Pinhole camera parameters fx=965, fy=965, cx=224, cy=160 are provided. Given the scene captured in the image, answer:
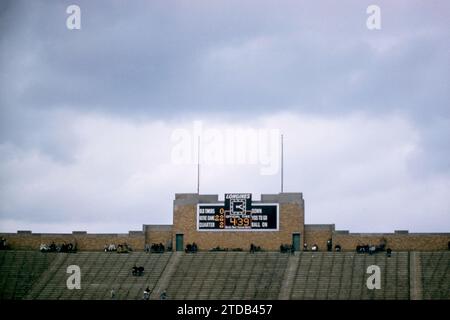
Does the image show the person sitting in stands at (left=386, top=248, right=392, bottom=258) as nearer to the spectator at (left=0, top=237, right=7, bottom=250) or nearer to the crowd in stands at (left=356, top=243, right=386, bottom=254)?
the crowd in stands at (left=356, top=243, right=386, bottom=254)

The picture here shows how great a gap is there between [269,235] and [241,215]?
3.19m

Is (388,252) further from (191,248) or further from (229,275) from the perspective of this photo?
(191,248)

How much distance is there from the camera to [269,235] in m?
89.1

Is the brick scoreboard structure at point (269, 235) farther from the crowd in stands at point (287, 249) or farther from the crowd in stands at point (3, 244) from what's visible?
the crowd in stands at point (3, 244)

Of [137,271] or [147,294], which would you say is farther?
[137,271]

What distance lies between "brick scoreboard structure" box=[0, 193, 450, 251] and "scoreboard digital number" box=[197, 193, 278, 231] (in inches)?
13.5

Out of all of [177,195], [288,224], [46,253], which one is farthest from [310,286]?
[46,253]

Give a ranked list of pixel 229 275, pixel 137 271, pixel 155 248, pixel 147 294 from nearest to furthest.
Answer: pixel 147 294
pixel 229 275
pixel 137 271
pixel 155 248

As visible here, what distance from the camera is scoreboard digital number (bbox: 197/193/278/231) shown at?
88.5m

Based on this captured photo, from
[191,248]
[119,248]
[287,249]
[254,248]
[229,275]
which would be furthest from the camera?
[119,248]

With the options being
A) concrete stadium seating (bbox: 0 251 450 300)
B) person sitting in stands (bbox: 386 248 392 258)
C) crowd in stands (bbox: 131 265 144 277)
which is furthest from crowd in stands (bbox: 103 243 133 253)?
person sitting in stands (bbox: 386 248 392 258)

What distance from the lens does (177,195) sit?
91.8 metres

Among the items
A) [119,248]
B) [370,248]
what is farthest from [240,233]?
[370,248]

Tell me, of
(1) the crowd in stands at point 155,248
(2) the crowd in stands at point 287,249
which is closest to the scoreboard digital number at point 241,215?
(2) the crowd in stands at point 287,249
